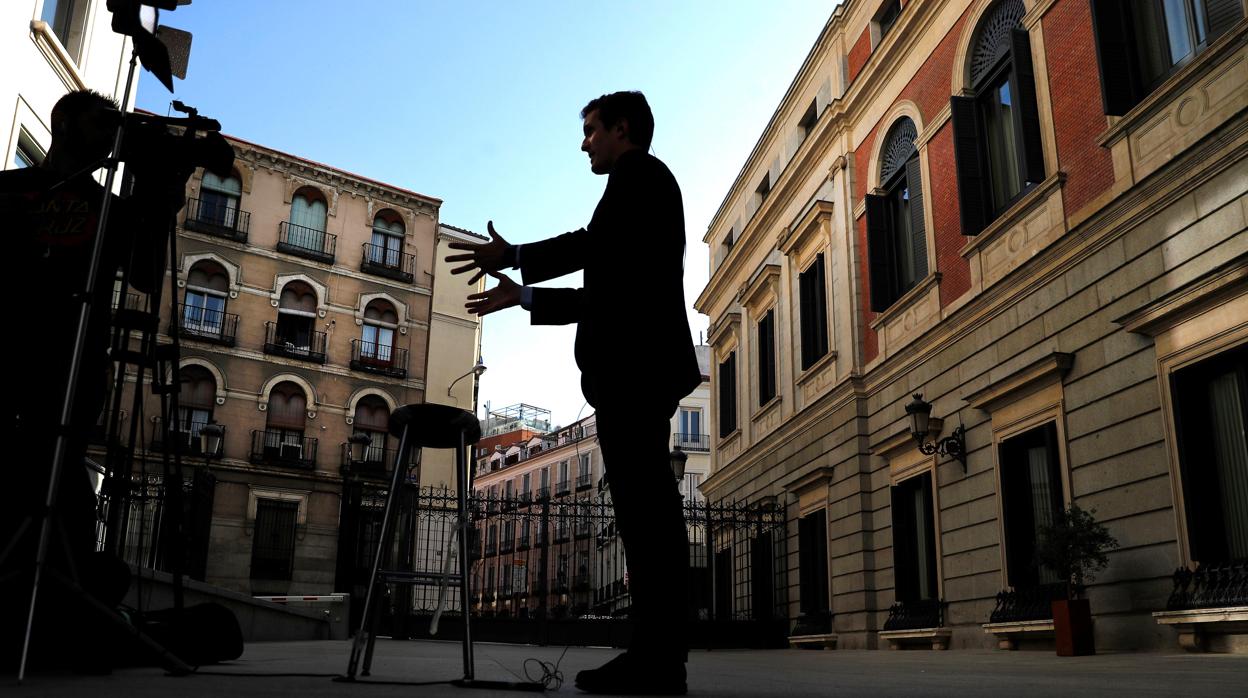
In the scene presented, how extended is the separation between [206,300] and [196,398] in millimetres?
3183

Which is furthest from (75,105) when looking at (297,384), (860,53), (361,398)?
(361,398)

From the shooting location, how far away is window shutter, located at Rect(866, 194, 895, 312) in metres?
14.1

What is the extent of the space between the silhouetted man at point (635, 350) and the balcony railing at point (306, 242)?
29755 mm

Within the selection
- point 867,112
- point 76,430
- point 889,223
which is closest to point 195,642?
point 76,430

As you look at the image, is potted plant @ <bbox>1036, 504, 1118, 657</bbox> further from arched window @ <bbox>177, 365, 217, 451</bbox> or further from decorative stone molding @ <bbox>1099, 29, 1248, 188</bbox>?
arched window @ <bbox>177, 365, 217, 451</bbox>

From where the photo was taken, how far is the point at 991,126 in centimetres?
1186

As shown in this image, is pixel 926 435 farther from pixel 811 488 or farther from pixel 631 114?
pixel 631 114

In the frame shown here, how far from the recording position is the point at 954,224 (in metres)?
12.3

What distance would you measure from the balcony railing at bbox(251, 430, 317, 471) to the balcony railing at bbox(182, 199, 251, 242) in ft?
21.1

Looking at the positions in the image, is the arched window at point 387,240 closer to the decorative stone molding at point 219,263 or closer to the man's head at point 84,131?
the decorative stone molding at point 219,263

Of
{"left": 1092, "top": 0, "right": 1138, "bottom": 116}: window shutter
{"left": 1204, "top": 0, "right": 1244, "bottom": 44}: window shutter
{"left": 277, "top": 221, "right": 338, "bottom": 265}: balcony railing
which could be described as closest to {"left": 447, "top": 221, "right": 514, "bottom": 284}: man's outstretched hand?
{"left": 1204, "top": 0, "right": 1244, "bottom": 44}: window shutter

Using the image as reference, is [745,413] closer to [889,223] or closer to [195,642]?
[889,223]

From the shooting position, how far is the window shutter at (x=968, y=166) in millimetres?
11383

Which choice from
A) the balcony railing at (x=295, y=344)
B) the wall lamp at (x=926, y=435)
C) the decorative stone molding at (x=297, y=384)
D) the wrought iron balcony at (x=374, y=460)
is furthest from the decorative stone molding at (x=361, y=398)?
the wall lamp at (x=926, y=435)
